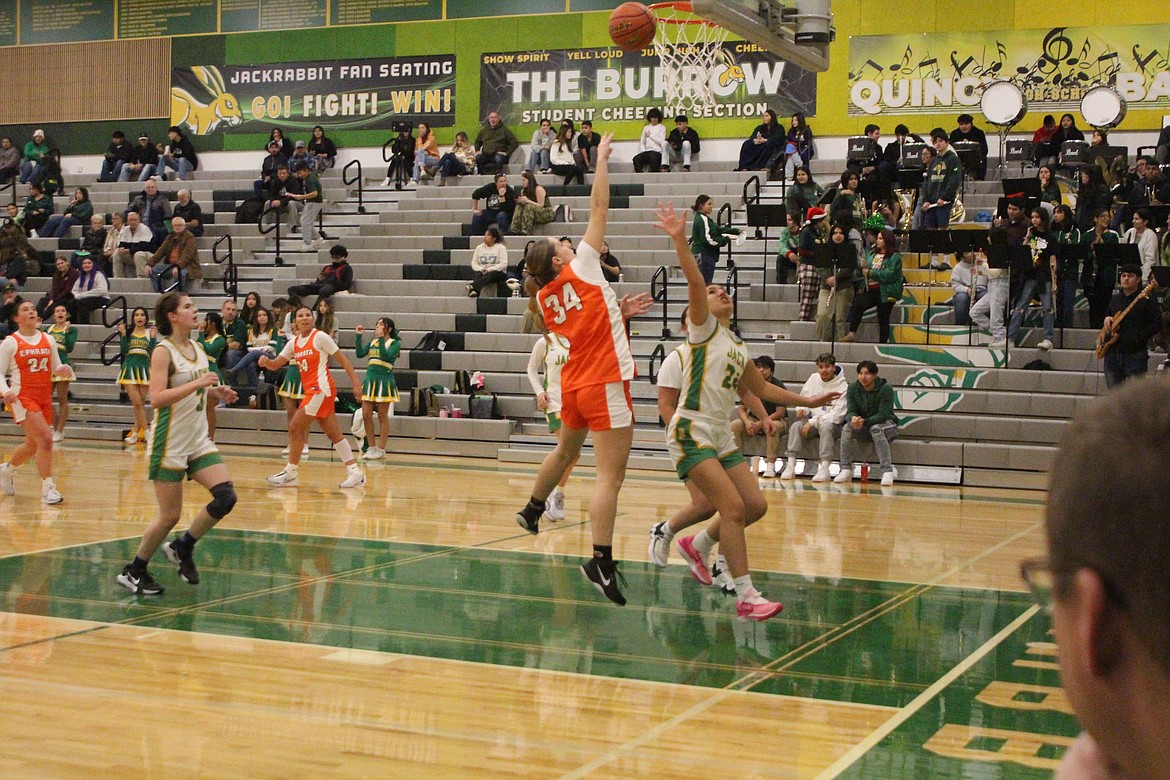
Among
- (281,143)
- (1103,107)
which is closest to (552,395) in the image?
(1103,107)

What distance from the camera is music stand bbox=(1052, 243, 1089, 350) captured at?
51.5 feet

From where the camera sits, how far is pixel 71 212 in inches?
1001

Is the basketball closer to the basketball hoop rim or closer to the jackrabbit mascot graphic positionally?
the basketball hoop rim

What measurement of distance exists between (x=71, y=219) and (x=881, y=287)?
654 inches

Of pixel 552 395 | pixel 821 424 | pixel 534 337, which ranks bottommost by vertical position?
pixel 821 424

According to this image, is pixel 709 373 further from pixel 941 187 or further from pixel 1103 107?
pixel 1103 107

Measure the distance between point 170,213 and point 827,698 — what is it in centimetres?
2192

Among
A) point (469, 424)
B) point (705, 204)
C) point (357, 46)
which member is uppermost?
point (357, 46)

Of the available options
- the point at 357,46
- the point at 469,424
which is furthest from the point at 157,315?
the point at 357,46

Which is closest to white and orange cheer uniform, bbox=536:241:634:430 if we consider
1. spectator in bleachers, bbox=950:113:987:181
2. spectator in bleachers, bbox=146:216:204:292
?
spectator in bleachers, bbox=950:113:987:181

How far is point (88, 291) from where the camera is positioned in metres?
22.2

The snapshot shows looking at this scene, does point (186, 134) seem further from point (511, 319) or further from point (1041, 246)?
point (1041, 246)

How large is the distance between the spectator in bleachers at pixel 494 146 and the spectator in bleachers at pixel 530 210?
313 centimetres

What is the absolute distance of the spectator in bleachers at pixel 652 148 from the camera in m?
23.3
